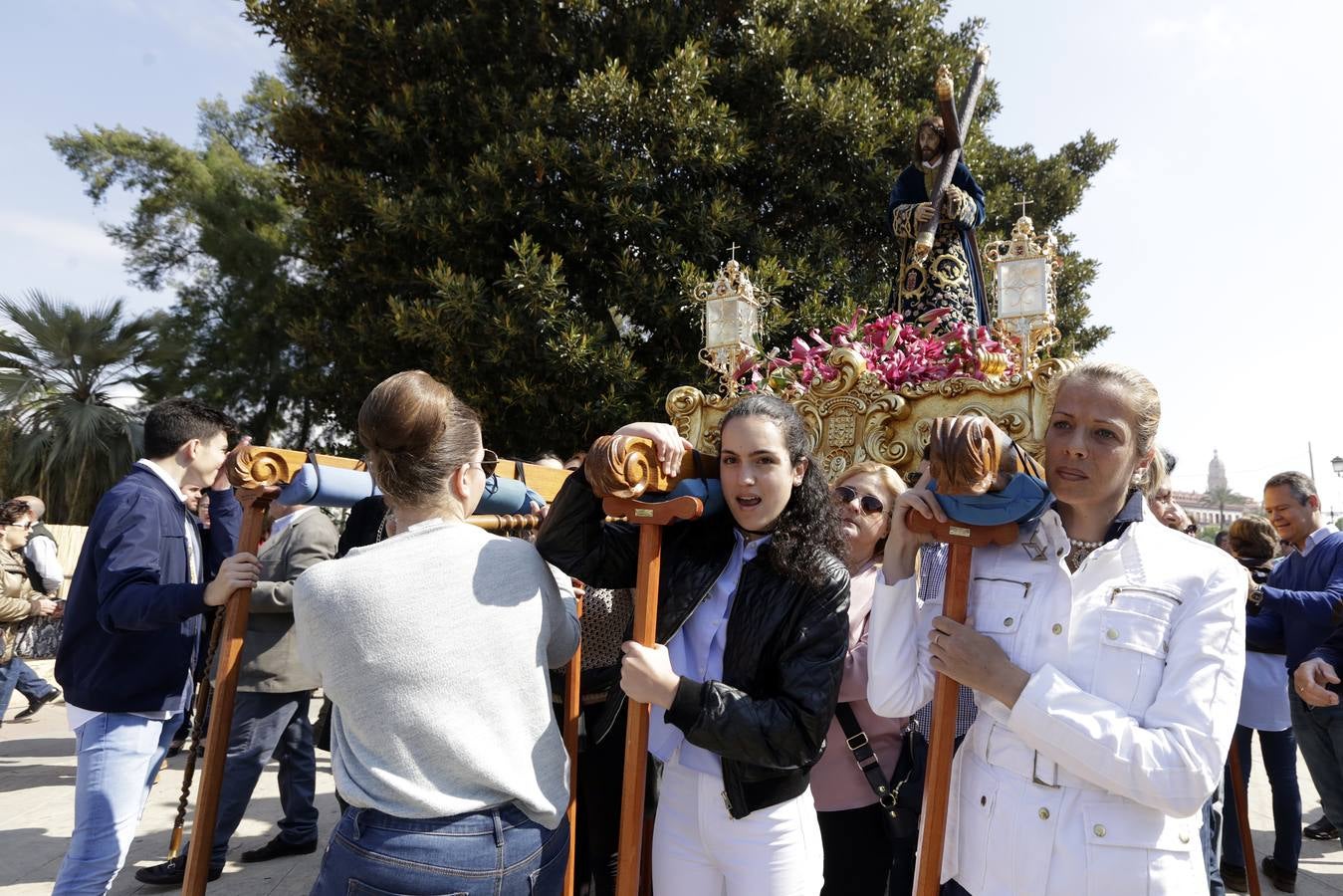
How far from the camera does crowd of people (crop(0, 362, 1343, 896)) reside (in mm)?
1586

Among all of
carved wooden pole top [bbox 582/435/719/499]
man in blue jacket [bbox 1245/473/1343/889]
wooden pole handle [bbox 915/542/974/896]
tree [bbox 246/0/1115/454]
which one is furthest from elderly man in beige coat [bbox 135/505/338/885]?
man in blue jacket [bbox 1245/473/1343/889]

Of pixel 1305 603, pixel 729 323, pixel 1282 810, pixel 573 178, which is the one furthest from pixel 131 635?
pixel 573 178

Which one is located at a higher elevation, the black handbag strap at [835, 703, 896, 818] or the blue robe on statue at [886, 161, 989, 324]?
the blue robe on statue at [886, 161, 989, 324]

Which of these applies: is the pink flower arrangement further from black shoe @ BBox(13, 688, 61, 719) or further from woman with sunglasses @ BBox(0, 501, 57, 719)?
black shoe @ BBox(13, 688, 61, 719)

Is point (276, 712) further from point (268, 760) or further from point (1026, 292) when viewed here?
point (1026, 292)

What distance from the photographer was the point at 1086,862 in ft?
5.28

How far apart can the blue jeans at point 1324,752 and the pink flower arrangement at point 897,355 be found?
236cm

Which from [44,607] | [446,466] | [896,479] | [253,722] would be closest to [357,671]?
[446,466]

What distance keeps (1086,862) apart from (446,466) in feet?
4.97

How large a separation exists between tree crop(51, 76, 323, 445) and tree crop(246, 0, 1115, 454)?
221 inches

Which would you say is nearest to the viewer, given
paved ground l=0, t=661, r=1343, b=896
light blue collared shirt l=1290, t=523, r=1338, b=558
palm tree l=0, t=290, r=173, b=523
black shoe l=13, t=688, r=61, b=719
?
paved ground l=0, t=661, r=1343, b=896

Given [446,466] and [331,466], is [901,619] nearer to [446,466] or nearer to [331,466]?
[446,466]

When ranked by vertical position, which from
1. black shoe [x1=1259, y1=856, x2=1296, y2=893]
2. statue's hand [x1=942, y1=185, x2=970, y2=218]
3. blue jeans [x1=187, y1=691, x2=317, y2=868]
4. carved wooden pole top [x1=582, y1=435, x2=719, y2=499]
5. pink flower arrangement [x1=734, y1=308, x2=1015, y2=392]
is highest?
statue's hand [x1=942, y1=185, x2=970, y2=218]

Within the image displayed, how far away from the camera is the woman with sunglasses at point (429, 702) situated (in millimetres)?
1570
